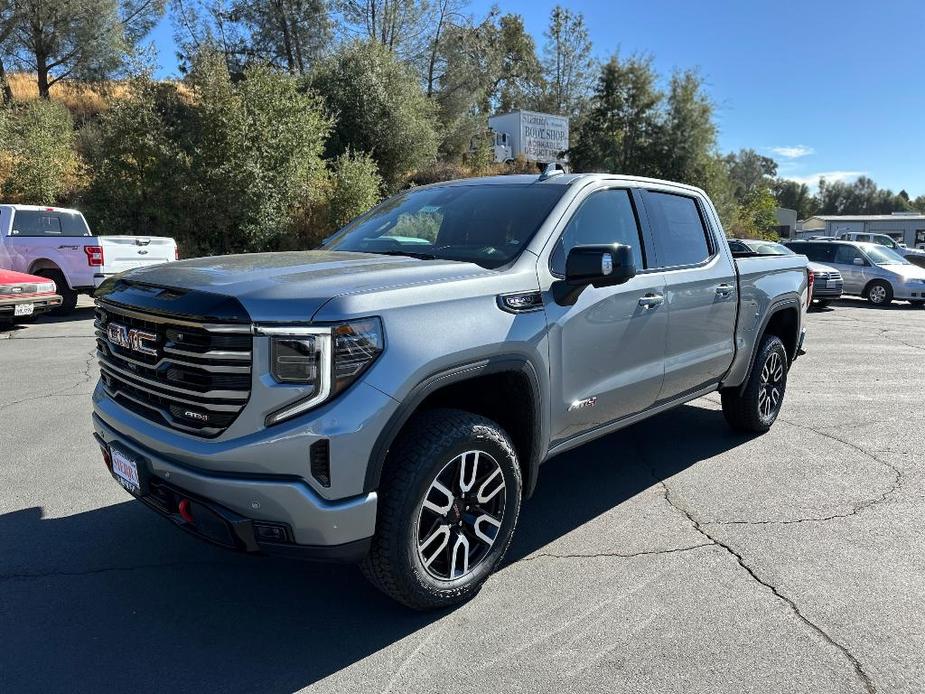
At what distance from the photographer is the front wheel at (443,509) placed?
2.71 meters

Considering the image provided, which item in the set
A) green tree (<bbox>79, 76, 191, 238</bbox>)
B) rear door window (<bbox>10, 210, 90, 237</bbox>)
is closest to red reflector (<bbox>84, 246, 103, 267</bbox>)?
rear door window (<bbox>10, 210, 90, 237</bbox>)

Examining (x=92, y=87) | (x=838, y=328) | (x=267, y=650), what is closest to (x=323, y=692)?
(x=267, y=650)

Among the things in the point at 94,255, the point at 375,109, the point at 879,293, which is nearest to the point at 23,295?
the point at 94,255

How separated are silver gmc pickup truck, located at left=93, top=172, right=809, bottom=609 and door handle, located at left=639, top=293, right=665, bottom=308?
0.04ft

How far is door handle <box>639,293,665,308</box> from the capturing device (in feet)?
12.8

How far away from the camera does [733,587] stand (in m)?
3.28

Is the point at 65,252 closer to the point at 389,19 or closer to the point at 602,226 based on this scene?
the point at 602,226

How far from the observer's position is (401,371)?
2.61 m

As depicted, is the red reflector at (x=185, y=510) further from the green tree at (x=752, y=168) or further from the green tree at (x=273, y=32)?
the green tree at (x=752, y=168)

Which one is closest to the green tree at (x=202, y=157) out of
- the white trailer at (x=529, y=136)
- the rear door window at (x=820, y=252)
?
the rear door window at (x=820, y=252)

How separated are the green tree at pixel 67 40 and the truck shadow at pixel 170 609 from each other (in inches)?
1317

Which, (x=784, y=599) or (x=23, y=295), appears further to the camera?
(x=23, y=295)

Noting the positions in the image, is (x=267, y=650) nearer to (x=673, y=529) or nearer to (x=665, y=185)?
(x=673, y=529)

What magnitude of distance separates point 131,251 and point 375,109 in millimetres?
16425
